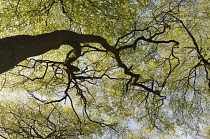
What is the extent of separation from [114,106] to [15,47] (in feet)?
22.8

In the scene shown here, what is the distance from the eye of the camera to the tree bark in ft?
10.5

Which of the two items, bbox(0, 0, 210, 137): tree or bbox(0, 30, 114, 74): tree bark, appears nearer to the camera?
bbox(0, 30, 114, 74): tree bark

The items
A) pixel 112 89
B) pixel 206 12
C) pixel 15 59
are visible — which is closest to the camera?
pixel 15 59

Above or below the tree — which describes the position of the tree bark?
below

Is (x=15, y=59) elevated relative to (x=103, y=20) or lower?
lower

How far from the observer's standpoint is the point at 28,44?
140 inches

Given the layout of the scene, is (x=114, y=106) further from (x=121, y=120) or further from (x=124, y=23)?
(x=124, y=23)

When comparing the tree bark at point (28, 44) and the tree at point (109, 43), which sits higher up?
the tree at point (109, 43)

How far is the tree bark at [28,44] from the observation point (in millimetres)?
3189

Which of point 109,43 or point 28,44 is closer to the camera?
point 28,44

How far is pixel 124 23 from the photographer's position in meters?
6.71

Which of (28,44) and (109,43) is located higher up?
(109,43)

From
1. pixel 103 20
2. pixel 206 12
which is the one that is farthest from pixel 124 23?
pixel 206 12

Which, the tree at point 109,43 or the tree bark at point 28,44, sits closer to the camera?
the tree bark at point 28,44
